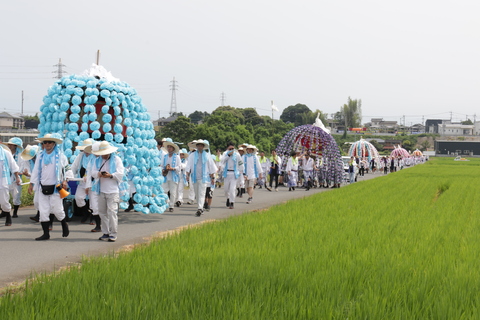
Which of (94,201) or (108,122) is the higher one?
(108,122)

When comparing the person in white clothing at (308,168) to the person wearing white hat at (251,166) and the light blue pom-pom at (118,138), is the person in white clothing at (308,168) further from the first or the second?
the light blue pom-pom at (118,138)

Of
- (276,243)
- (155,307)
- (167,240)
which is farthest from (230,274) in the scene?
(167,240)

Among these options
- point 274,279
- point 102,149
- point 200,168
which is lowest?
point 274,279

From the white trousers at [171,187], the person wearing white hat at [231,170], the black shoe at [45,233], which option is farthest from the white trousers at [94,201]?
the person wearing white hat at [231,170]

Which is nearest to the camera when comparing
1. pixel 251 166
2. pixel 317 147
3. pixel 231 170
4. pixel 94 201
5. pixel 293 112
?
pixel 94 201

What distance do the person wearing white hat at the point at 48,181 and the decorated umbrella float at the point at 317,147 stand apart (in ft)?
59.4

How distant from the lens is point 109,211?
30.9ft

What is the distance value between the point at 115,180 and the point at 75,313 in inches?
209

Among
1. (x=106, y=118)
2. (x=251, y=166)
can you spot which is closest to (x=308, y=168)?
(x=251, y=166)

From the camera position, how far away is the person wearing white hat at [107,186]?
30.8 ft

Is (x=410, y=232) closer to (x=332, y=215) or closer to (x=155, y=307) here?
(x=332, y=215)

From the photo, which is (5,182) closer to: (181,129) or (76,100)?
(76,100)

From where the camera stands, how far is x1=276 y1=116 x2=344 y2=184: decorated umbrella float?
26.2m

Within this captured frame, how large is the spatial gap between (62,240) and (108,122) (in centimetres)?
301
